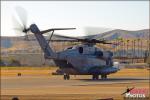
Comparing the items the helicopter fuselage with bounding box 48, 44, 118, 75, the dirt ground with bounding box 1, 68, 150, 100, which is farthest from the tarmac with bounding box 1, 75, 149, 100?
the helicopter fuselage with bounding box 48, 44, 118, 75

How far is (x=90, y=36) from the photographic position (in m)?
75.9

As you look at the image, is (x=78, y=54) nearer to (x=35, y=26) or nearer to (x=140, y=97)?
(x=35, y=26)

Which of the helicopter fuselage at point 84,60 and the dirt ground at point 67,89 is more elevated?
the helicopter fuselage at point 84,60

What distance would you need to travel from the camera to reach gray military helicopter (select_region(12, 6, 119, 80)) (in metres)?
67.9

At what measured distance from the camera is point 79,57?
6888 centimetres

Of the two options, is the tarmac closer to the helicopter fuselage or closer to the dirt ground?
the dirt ground

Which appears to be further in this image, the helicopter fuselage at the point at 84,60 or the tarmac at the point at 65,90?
the helicopter fuselage at the point at 84,60

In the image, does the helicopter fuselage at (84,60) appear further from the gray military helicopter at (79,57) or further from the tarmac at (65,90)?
the tarmac at (65,90)

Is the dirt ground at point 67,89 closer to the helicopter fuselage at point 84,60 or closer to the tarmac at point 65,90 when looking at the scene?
the tarmac at point 65,90

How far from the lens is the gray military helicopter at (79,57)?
67875 mm

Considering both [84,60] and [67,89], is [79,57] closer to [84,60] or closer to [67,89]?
[84,60]

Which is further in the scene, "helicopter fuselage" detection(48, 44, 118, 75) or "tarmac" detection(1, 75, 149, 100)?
"helicopter fuselage" detection(48, 44, 118, 75)

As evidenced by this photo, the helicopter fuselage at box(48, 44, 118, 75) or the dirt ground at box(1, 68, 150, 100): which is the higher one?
the helicopter fuselage at box(48, 44, 118, 75)

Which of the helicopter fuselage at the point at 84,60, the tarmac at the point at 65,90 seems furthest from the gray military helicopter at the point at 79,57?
the tarmac at the point at 65,90
